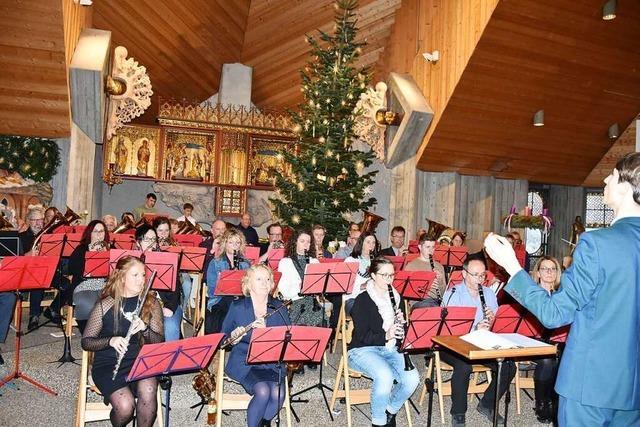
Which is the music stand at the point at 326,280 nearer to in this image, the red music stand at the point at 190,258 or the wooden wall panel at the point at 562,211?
the red music stand at the point at 190,258

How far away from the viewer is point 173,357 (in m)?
3.76

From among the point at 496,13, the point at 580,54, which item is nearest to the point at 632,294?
the point at 496,13

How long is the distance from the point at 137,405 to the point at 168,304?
174cm

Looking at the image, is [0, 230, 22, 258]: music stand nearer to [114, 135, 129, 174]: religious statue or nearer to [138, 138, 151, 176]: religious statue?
[114, 135, 129, 174]: religious statue

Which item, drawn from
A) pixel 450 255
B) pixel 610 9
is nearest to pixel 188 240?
pixel 450 255

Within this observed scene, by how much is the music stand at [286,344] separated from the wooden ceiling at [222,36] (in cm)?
983

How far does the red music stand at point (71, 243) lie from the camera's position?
7.13 meters

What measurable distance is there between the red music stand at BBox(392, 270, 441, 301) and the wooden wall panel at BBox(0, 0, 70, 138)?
6242mm

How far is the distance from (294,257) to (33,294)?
11.5 ft

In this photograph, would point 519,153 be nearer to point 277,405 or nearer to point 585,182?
point 585,182

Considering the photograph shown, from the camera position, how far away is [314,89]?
31.6 ft

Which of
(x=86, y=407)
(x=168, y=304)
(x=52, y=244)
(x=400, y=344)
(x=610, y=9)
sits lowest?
(x=86, y=407)

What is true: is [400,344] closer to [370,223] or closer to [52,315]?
[370,223]

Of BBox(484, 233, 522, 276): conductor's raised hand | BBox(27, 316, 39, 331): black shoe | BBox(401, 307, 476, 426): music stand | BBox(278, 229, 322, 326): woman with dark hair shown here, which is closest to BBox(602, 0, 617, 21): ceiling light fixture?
BBox(278, 229, 322, 326): woman with dark hair
